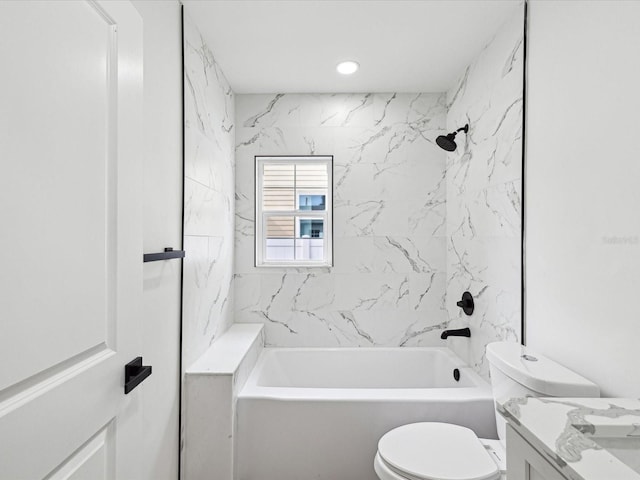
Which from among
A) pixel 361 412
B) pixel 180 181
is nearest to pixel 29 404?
pixel 180 181

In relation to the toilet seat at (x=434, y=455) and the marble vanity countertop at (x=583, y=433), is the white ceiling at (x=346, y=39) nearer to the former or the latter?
the marble vanity countertop at (x=583, y=433)

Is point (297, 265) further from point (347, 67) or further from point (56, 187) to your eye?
point (56, 187)

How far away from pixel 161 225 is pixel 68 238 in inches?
30.9

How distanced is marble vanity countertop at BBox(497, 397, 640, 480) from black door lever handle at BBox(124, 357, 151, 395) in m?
0.94

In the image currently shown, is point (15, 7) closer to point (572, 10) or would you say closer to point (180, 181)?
point (180, 181)

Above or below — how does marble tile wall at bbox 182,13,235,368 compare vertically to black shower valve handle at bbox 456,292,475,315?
above

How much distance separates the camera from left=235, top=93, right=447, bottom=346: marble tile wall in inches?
106

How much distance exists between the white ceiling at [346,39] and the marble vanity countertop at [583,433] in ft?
5.92

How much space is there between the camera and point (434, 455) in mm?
1371

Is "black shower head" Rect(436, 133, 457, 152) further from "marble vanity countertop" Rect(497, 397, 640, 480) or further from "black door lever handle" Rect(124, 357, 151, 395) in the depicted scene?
"black door lever handle" Rect(124, 357, 151, 395)

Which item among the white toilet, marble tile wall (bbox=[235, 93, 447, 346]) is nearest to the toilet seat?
the white toilet

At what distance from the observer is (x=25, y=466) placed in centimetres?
59

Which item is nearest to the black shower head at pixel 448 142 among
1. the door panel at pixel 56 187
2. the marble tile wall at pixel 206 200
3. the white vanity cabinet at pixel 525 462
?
the marble tile wall at pixel 206 200

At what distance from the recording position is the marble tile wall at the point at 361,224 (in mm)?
2688
